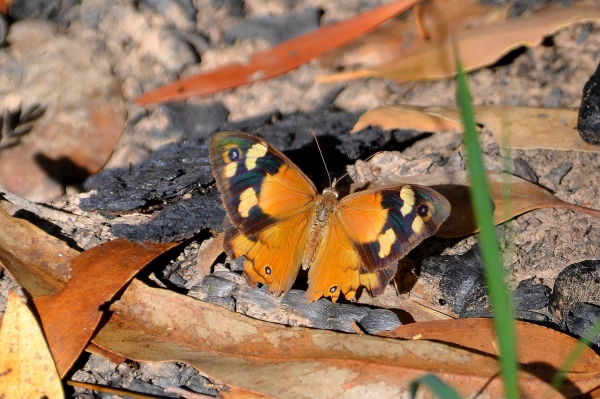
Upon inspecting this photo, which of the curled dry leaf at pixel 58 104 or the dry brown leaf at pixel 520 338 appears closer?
the dry brown leaf at pixel 520 338

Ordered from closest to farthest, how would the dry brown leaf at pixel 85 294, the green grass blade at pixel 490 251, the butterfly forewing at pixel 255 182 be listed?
the green grass blade at pixel 490 251 → the dry brown leaf at pixel 85 294 → the butterfly forewing at pixel 255 182

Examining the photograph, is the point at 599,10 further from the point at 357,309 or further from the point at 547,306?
the point at 357,309

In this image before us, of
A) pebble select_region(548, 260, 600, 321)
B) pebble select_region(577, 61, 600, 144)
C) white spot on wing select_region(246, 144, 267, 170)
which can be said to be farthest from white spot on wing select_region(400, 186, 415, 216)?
pebble select_region(577, 61, 600, 144)

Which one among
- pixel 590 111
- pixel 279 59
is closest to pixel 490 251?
pixel 279 59

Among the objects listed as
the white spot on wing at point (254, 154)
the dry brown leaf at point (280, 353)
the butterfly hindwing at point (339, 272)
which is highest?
the white spot on wing at point (254, 154)

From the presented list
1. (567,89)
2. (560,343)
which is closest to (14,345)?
(560,343)

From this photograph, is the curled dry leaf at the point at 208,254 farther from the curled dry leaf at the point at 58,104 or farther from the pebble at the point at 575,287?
the pebble at the point at 575,287

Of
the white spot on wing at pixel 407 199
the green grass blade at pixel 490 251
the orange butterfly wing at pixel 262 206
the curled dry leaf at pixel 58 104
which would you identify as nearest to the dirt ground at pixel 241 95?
the curled dry leaf at pixel 58 104
